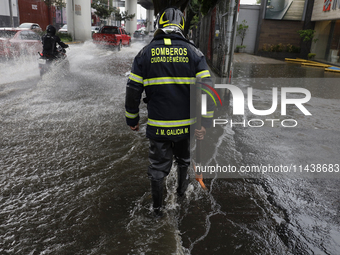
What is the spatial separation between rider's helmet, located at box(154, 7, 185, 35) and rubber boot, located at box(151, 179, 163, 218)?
4.77ft

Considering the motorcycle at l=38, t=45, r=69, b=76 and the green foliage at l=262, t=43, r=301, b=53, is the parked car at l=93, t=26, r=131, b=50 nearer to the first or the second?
the green foliage at l=262, t=43, r=301, b=53

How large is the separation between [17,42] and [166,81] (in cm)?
1110

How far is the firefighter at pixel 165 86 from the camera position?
267 cm

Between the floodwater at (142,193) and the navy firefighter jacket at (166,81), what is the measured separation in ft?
2.98

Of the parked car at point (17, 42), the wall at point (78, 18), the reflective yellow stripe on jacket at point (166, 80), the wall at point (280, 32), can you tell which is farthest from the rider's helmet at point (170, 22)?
the wall at point (78, 18)

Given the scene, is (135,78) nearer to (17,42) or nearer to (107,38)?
(17,42)

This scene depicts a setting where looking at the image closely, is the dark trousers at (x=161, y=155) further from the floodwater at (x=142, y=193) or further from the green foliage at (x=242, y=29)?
the green foliage at (x=242, y=29)

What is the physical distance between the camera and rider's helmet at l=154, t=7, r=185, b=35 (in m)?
2.78

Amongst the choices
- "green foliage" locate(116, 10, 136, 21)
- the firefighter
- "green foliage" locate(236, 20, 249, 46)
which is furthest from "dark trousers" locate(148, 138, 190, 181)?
"green foliage" locate(116, 10, 136, 21)

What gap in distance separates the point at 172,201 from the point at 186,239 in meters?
0.65

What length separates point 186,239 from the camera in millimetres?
2682

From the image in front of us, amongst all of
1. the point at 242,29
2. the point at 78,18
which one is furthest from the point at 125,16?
the point at 242,29

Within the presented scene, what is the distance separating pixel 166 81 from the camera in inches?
106

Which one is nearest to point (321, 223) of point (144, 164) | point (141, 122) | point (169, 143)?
point (169, 143)
